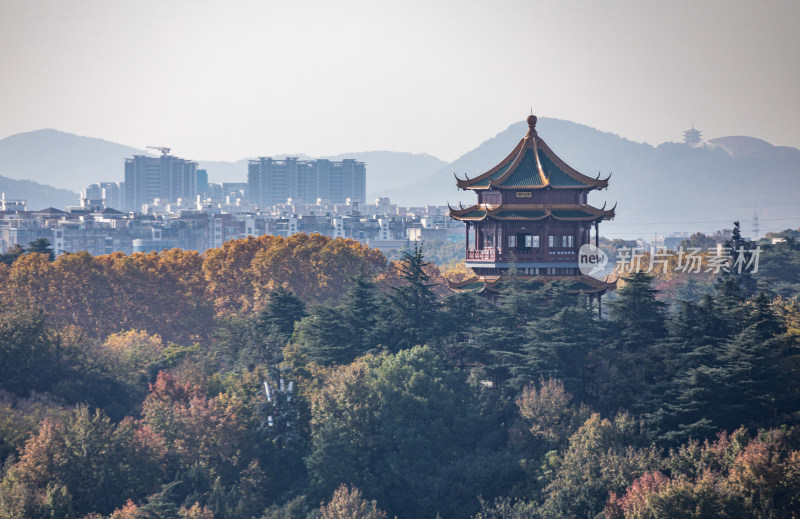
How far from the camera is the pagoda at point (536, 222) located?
54.1m

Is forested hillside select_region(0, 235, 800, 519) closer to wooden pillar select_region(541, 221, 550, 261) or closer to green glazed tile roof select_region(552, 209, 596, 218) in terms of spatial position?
wooden pillar select_region(541, 221, 550, 261)

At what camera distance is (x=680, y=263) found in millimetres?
103125

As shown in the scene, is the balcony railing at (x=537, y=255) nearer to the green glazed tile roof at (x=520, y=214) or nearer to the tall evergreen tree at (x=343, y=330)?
the green glazed tile roof at (x=520, y=214)

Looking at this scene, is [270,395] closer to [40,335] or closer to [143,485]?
[143,485]

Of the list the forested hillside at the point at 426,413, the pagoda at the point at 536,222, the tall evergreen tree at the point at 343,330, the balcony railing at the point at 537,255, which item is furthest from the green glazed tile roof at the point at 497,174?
the tall evergreen tree at the point at 343,330

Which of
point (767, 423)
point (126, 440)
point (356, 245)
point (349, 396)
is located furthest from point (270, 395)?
point (356, 245)

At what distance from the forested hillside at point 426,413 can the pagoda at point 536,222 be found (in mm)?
1439

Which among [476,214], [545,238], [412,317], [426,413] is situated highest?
[476,214]

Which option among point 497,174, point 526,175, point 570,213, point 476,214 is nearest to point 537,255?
point 570,213

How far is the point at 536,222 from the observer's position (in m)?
54.4

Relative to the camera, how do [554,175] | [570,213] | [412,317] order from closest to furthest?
[412,317], [570,213], [554,175]

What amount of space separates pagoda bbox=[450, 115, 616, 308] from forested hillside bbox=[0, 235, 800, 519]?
144 cm

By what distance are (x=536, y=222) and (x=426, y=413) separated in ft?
38.0

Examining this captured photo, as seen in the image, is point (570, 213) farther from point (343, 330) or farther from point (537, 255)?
point (343, 330)
